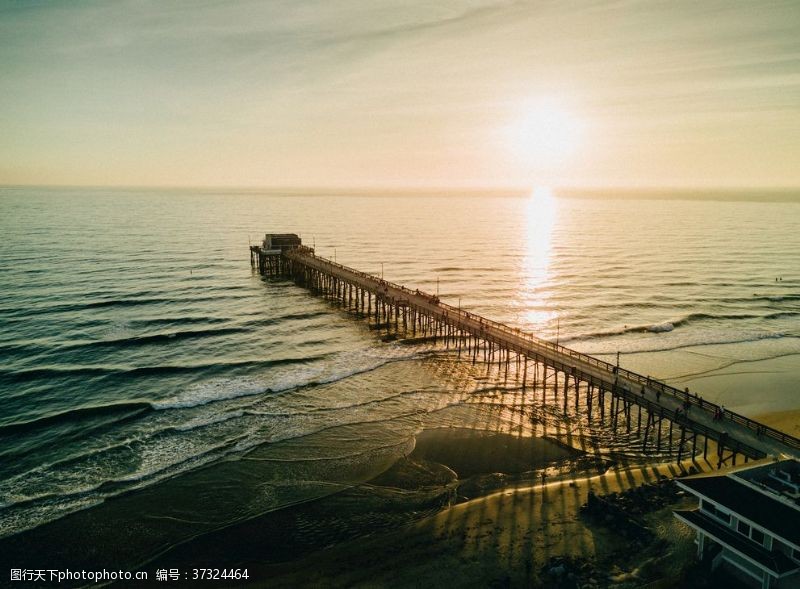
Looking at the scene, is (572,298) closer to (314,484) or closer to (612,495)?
(612,495)

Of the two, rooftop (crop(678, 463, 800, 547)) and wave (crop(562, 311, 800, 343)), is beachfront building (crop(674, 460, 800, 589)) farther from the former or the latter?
wave (crop(562, 311, 800, 343))

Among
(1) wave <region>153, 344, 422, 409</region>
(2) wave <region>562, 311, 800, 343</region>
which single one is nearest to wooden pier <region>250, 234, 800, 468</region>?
(1) wave <region>153, 344, 422, 409</region>

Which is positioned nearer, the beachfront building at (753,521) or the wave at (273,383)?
the beachfront building at (753,521)

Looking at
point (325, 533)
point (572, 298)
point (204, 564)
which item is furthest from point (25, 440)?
point (572, 298)

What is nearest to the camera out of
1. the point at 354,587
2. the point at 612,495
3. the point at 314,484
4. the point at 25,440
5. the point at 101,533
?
the point at 354,587

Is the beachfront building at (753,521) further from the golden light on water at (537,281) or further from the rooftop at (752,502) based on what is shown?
the golden light on water at (537,281)

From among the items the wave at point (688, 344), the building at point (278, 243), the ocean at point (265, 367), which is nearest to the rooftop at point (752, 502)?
the ocean at point (265, 367)

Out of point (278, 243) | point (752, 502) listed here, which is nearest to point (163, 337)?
point (278, 243)
